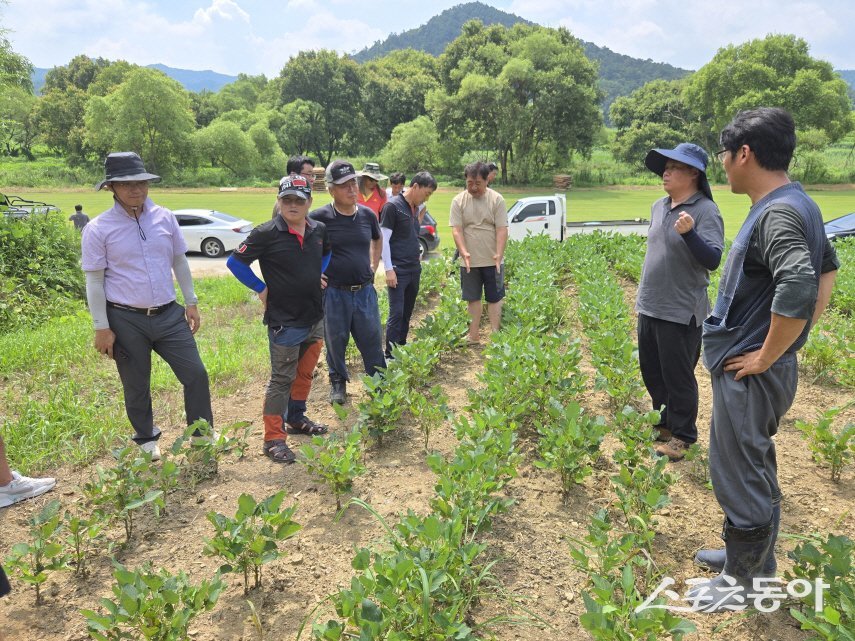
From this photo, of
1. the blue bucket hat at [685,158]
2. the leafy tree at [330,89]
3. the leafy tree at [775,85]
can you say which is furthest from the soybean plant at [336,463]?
the leafy tree at [330,89]

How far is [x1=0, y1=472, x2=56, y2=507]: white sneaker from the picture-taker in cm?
353

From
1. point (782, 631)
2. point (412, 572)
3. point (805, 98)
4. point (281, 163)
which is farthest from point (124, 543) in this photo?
point (281, 163)

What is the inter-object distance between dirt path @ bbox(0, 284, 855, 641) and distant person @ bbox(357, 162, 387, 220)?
2.64 m

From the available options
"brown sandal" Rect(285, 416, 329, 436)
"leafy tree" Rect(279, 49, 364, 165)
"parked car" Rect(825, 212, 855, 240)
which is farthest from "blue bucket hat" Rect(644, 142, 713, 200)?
"leafy tree" Rect(279, 49, 364, 165)

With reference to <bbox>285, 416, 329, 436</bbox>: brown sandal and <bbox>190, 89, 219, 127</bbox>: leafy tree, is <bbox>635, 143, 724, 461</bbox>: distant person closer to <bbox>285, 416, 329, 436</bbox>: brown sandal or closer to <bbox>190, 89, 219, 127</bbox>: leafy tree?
<bbox>285, 416, 329, 436</bbox>: brown sandal

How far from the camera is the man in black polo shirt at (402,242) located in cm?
539

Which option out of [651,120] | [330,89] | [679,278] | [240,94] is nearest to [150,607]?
[679,278]

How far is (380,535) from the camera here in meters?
3.06

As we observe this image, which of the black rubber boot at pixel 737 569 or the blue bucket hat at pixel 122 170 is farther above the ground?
the blue bucket hat at pixel 122 170

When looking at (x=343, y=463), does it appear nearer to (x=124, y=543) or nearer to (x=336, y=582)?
(x=336, y=582)

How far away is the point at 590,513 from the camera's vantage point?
3256 millimetres

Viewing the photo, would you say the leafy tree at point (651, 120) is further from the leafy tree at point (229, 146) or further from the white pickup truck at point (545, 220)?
the white pickup truck at point (545, 220)

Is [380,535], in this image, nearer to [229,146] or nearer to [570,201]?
[570,201]

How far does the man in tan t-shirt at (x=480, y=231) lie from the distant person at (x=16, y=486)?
3992 mm
